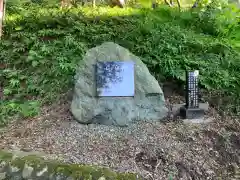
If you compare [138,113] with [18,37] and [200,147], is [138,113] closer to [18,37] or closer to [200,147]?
[200,147]

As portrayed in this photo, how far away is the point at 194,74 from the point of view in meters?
4.93

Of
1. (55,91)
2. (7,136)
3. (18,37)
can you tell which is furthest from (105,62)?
(18,37)

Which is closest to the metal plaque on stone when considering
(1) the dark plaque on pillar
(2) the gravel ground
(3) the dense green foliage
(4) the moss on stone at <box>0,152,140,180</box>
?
(2) the gravel ground

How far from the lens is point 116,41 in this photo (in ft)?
20.6

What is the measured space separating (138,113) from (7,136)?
1811mm

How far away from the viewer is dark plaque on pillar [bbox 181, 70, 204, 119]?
491 centimetres

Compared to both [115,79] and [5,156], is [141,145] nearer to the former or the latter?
[115,79]

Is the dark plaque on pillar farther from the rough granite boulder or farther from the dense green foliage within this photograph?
the dense green foliage

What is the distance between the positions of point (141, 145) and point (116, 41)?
2.71m

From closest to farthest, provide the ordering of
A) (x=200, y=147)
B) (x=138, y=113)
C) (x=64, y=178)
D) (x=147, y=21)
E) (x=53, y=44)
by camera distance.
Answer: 1. (x=64, y=178)
2. (x=200, y=147)
3. (x=138, y=113)
4. (x=53, y=44)
5. (x=147, y=21)

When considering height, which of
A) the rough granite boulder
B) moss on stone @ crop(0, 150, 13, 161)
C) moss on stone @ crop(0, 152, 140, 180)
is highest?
the rough granite boulder

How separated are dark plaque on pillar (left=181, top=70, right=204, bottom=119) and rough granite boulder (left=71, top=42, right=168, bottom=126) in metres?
0.35

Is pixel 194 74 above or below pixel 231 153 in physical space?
above

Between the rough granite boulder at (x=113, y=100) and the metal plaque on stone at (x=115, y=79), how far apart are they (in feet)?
0.23
